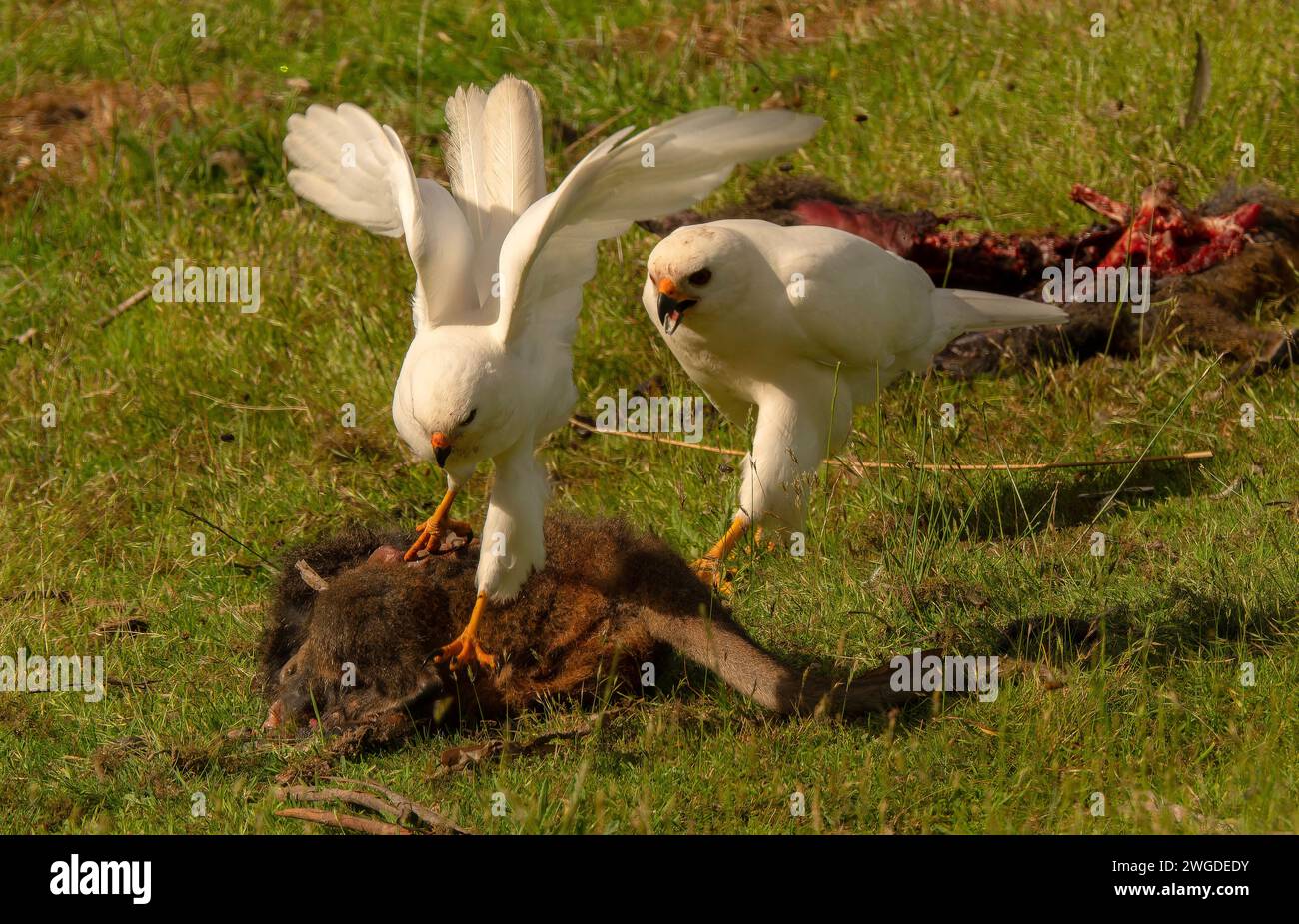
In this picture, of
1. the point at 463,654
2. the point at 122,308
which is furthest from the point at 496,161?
the point at 122,308

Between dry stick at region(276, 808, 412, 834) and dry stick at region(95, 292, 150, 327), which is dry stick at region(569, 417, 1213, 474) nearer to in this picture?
dry stick at region(276, 808, 412, 834)

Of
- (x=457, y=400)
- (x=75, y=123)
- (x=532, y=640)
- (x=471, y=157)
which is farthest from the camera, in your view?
(x=75, y=123)

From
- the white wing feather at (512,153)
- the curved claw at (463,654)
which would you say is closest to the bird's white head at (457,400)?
the curved claw at (463,654)

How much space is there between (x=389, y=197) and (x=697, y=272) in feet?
3.50

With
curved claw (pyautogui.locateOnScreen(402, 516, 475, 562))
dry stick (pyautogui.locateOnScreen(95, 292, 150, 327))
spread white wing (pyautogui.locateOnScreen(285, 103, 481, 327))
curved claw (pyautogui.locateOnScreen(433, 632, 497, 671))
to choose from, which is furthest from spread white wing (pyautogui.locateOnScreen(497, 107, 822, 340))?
dry stick (pyautogui.locateOnScreen(95, 292, 150, 327))

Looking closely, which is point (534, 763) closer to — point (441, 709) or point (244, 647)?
point (441, 709)

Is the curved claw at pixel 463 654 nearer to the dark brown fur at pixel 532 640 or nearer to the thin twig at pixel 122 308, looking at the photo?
the dark brown fur at pixel 532 640

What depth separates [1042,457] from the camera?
635 centimetres

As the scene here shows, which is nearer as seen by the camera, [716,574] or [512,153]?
[512,153]

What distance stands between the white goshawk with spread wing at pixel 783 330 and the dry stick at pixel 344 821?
172cm

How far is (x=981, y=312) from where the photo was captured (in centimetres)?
617

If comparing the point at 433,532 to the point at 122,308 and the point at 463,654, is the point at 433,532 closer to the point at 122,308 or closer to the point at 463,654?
the point at 463,654

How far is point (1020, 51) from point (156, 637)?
5864 millimetres

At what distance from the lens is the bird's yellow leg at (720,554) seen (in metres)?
5.38
